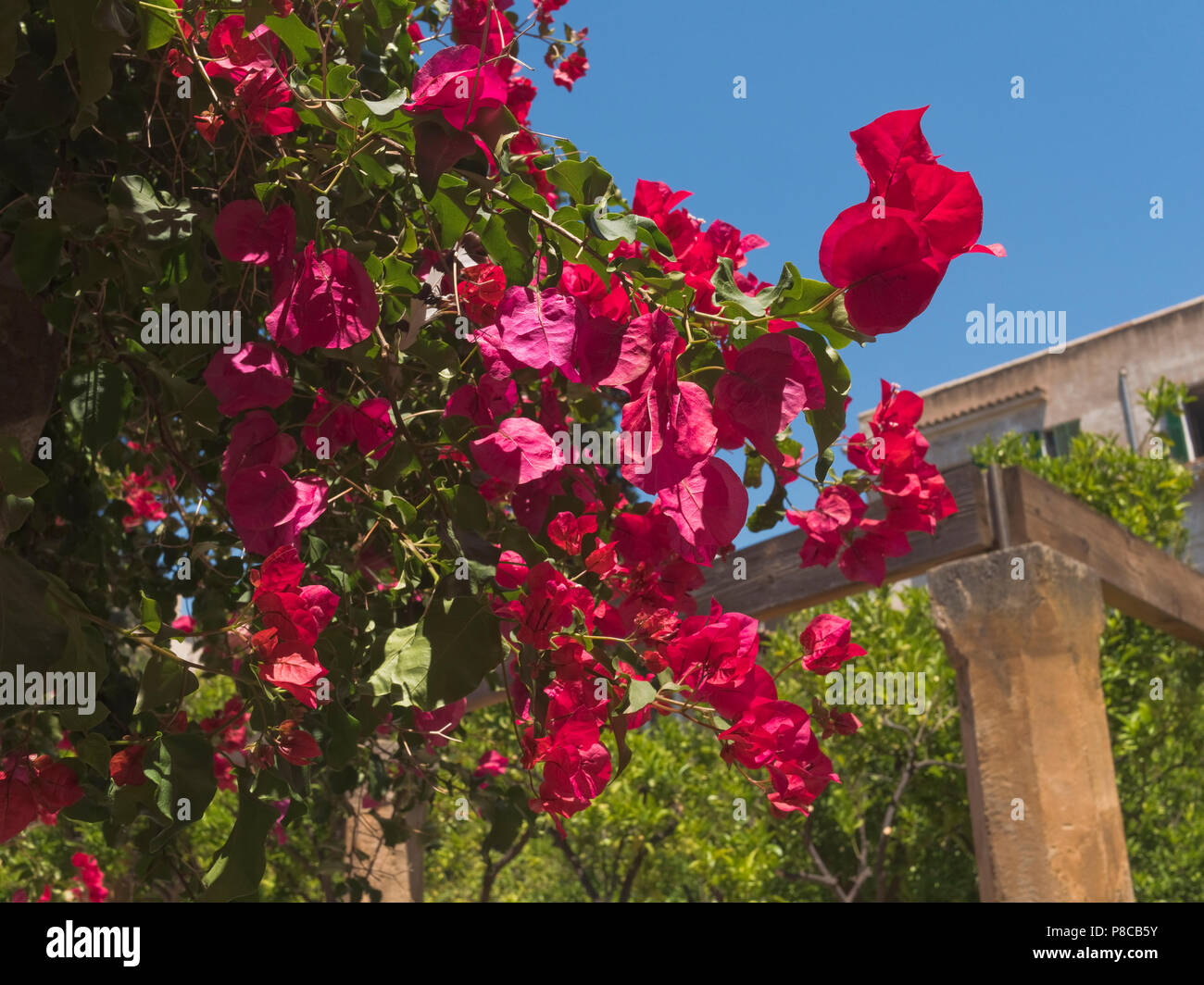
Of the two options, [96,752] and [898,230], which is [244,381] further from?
[898,230]

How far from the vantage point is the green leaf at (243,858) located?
3.43 ft

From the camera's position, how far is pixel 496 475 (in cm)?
110

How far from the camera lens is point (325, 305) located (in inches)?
40.7

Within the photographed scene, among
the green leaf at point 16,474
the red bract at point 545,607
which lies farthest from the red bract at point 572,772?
the green leaf at point 16,474

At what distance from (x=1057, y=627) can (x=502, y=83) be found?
306cm

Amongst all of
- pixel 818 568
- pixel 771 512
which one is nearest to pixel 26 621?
pixel 771 512

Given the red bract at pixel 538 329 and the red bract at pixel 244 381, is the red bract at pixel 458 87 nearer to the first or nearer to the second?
the red bract at pixel 538 329

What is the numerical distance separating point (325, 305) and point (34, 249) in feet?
1.14

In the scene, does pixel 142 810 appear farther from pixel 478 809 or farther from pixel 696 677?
pixel 478 809

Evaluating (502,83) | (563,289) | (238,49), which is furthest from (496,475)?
(238,49)

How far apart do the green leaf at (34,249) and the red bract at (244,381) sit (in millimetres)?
199

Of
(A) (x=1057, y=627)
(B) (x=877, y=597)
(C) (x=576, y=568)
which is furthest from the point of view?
(B) (x=877, y=597)

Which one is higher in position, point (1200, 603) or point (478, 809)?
point (1200, 603)

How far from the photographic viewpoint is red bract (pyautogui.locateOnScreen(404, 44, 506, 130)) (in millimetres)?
932
